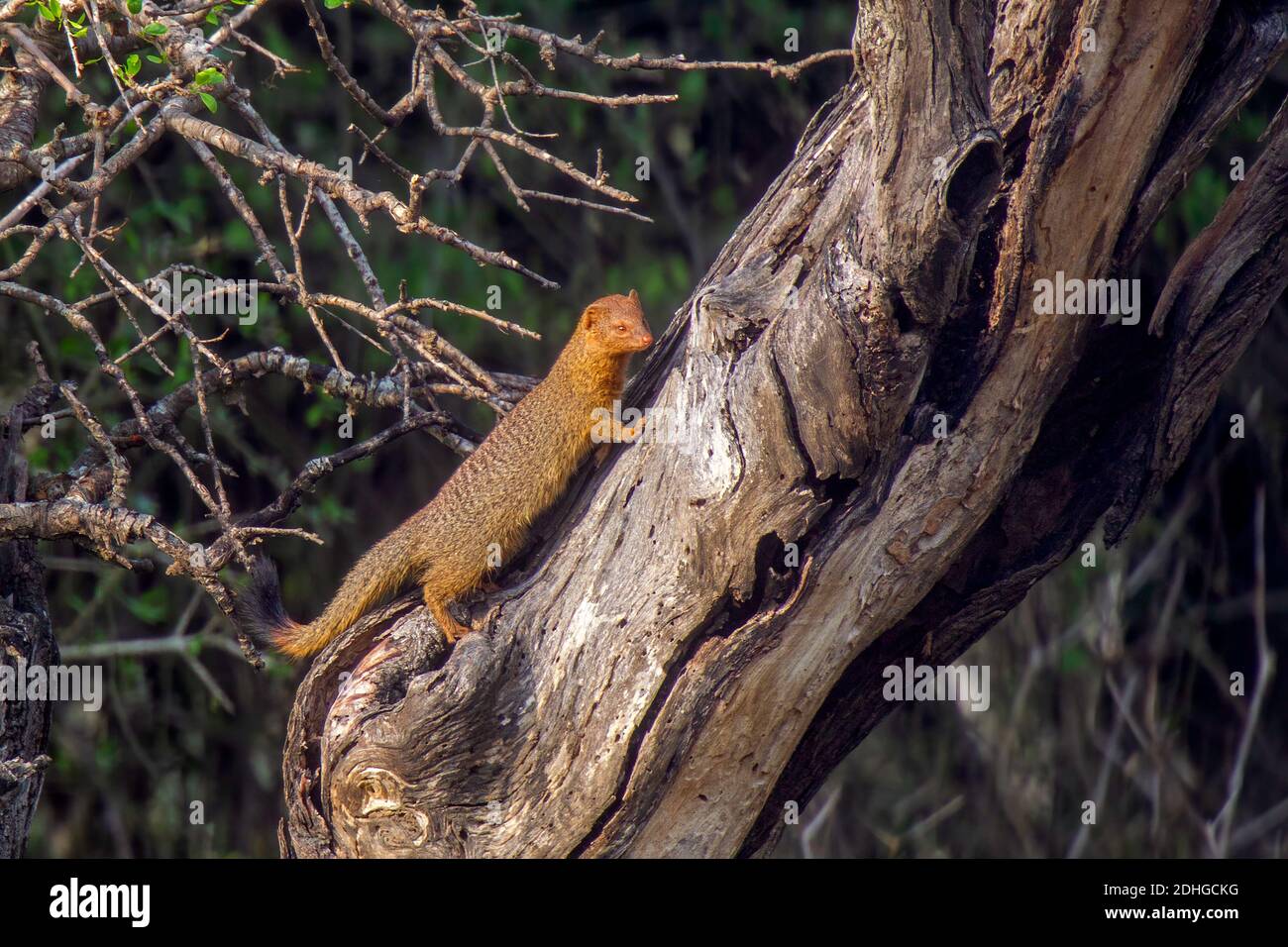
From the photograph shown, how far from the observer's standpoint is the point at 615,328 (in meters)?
3.82

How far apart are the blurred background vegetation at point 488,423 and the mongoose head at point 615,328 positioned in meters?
2.06

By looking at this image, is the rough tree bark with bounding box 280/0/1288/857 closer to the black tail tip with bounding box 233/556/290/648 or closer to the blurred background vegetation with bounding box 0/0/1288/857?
the black tail tip with bounding box 233/556/290/648

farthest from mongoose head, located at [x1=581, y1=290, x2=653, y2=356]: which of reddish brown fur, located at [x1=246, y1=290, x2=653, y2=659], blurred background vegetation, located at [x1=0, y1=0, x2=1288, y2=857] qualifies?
blurred background vegetation, located at [x1=0, y1=0, x2=1288, y2=857]

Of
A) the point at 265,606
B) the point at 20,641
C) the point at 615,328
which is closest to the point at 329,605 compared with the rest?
the point at 265,606

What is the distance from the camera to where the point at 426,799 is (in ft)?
10.3

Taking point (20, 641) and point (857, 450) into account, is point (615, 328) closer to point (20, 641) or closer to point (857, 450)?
point (857, 450)

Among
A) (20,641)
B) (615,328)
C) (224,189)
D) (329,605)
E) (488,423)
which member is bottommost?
(20,641)

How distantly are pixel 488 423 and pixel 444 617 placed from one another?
3.08 m

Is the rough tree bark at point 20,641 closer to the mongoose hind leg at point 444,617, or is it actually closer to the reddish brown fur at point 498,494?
the reddish brown fur at point 498,494

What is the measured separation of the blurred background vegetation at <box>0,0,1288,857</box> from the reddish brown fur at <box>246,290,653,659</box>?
1.99 metres

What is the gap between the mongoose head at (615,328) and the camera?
3.75m

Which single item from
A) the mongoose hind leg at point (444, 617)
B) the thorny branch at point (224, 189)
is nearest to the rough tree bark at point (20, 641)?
the thorny branch at point (224, 189)

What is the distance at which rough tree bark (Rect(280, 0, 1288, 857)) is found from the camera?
2725mm

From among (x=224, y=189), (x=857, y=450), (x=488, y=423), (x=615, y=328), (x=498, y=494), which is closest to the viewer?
(x=857, y=450)
